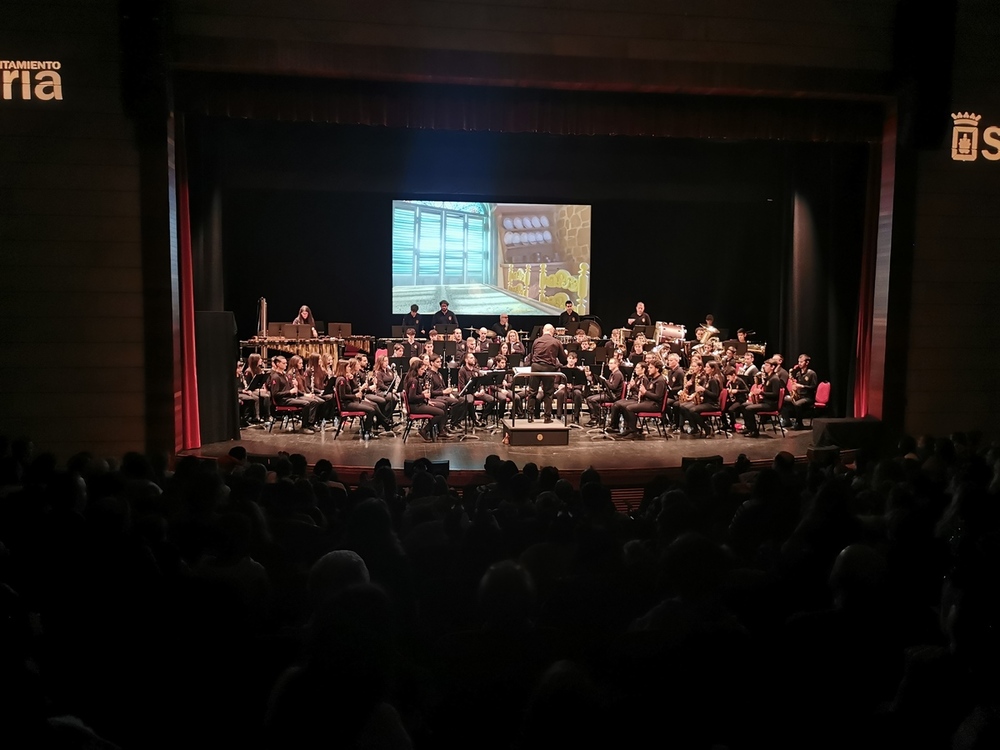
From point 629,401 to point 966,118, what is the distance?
5.54m

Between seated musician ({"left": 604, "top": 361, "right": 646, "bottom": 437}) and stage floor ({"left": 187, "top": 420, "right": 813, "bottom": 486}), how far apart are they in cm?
37

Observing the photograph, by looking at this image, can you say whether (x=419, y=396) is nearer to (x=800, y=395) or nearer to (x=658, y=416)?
(x=658, y=416)

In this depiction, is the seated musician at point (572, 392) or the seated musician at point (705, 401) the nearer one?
the seated musician at point (705, 401)

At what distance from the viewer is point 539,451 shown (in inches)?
415

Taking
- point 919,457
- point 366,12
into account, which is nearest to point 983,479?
point 919,457

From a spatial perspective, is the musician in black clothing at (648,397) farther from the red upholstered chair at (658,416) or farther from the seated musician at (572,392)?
the seated musician at (572,392)

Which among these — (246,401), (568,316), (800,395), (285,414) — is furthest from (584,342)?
(246,401)

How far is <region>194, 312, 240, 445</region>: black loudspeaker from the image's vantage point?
10555mm

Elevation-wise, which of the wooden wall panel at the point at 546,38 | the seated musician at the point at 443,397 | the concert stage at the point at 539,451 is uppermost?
the wooden wall panel at the point at 546,38

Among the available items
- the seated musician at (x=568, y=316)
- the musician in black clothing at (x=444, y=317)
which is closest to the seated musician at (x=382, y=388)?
the musician in black clothing at (x=444, y=317)

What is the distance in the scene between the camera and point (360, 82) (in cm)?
991

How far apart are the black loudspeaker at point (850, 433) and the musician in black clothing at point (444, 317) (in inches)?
→ 278

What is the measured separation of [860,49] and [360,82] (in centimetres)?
604

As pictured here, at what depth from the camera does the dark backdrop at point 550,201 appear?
16109 mm
